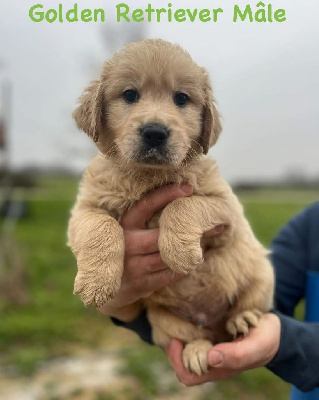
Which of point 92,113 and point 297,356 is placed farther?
point 297,356

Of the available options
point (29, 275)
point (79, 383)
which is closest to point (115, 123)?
point (79, 383)

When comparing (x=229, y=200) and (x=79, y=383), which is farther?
(x=79, y=383)

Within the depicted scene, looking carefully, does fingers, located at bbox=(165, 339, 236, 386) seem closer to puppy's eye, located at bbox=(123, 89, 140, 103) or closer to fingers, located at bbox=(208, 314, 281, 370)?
fingers, located at bbox=(208, 314, 281, 370)

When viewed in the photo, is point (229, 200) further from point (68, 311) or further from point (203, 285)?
point (68, 311)

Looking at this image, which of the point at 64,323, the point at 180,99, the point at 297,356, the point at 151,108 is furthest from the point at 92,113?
the point at 64,323

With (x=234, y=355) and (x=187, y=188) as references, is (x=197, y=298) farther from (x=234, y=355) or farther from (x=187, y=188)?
(x=187, y=188)

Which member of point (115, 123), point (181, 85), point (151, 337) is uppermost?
point (181, 85)

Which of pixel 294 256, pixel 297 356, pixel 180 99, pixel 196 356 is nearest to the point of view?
pixel 180 99
